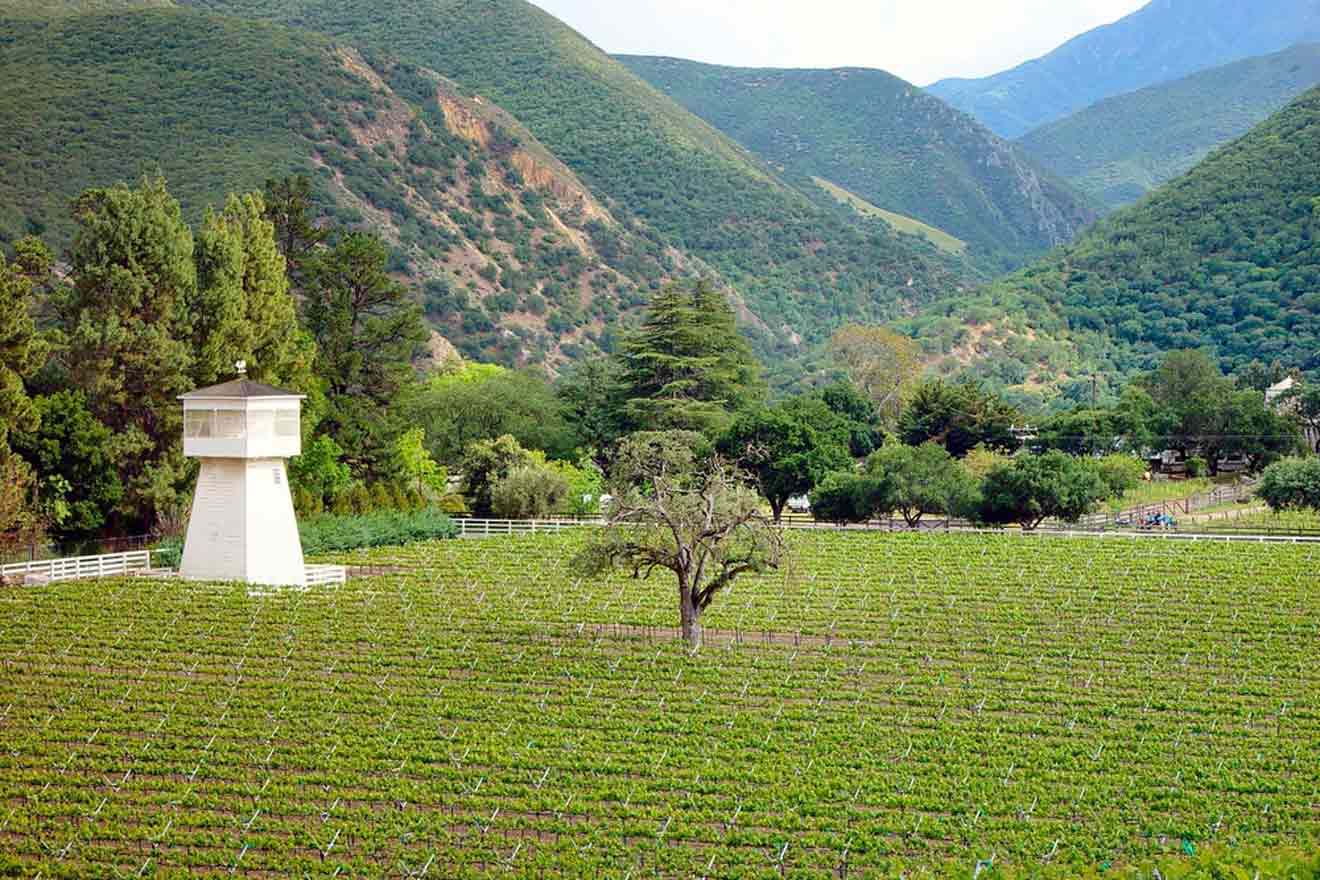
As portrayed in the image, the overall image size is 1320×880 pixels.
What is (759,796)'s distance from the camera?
28281mm

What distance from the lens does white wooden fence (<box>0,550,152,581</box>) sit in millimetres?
47406

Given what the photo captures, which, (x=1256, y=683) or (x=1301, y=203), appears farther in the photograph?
(x=1301, y=203)

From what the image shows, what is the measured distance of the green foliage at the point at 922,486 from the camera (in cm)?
6266

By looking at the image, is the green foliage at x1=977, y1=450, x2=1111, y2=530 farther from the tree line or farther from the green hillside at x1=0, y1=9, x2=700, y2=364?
the green hillside at x1=0, y1=9, x2=700, y2=364

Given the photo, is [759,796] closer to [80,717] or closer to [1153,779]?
[1153,779]

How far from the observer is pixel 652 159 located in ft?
567

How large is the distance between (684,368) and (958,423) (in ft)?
43.9

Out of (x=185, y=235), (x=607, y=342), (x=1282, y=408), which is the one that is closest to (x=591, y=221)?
(x=607, y=342)

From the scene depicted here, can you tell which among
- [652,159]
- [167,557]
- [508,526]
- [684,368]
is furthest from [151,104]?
[167,557]

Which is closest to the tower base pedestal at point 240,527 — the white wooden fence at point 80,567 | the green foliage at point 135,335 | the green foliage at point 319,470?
the white wooden fence at point 80,567

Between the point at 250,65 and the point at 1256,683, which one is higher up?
the point at 250,65

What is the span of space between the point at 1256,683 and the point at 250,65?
104 metres

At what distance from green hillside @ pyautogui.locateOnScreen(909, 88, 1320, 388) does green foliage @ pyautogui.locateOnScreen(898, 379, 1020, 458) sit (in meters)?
39.3

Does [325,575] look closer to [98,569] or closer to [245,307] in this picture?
[98,569]
